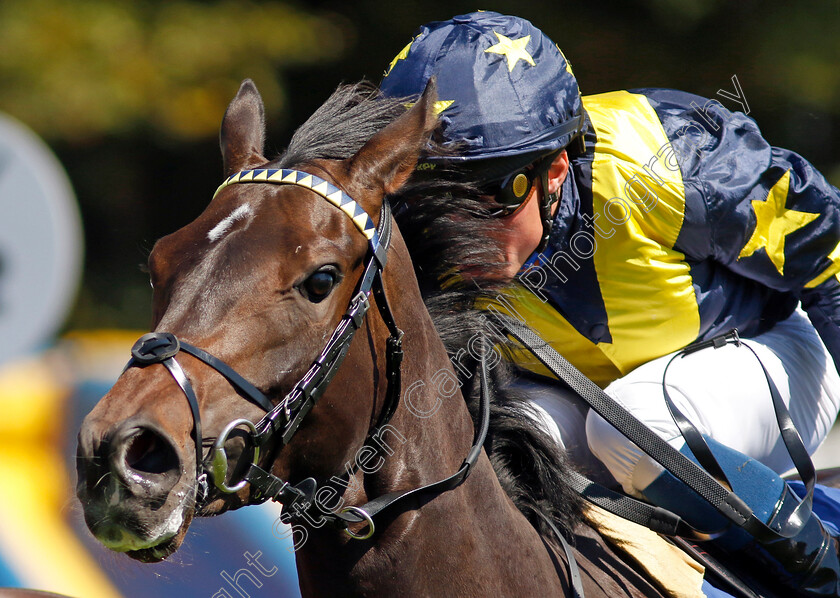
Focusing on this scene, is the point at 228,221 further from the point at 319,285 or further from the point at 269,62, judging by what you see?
the point at 269,62

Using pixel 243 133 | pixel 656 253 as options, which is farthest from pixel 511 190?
pixel 243 133

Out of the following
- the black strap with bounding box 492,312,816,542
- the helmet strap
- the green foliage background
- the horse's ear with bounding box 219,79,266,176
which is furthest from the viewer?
the green foliage background

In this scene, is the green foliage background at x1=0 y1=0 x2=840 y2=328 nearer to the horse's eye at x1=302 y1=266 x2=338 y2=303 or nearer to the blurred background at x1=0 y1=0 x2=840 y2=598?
the blurred background at x1=0 y1=0 x2=840 y2=598

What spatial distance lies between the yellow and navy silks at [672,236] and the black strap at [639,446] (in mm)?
153

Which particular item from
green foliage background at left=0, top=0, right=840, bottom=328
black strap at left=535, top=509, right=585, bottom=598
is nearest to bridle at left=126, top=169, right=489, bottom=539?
black strap at left=535, top=509, right=585, bottom=598

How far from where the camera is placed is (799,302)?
87.0 inches

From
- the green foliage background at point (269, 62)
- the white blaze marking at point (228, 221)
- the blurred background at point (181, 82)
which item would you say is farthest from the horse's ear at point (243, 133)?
the green foliage background at point (269, 62)

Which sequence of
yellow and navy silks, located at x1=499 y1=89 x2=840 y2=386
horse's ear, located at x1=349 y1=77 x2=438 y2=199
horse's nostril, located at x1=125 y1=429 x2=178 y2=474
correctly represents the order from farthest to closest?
1. yellow and navy silks, located at x1=499 y1=89 x2=840 y2=386
2. horse's ear, located at x1=349 y1=77 x2=438 y2=199
3. horse's nostril, located at x1=125 y1=429 x2=178 y2=474

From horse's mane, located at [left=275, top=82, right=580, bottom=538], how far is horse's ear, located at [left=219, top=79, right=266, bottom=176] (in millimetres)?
78

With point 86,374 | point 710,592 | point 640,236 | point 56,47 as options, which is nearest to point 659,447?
point 710,592

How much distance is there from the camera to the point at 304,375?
1169 millimetres

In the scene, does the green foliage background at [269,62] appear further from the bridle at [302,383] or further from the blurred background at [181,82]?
the bridle at [302,383]

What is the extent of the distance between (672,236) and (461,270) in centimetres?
57

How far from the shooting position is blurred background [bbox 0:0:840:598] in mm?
4680
